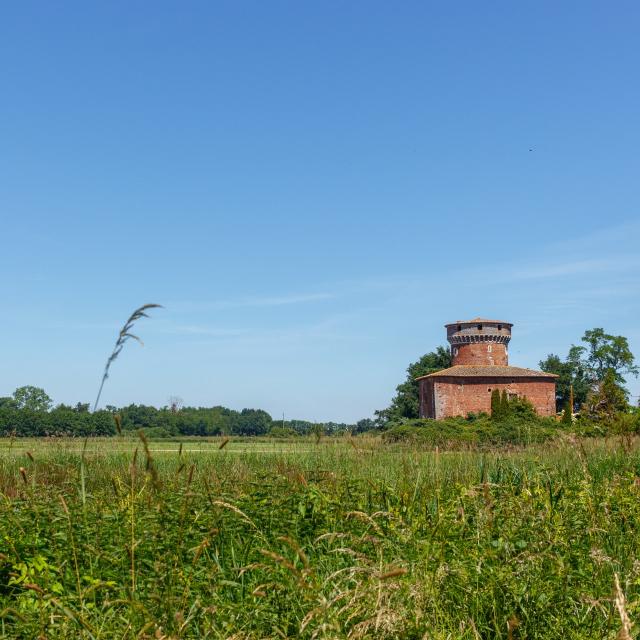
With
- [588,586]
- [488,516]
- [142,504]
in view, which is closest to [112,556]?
[142,504]

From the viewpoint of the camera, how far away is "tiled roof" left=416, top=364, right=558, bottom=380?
1922 inches

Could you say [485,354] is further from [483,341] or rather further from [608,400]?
[608,400]

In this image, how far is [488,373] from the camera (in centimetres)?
4944

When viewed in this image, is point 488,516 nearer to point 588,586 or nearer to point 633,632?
point 588,586

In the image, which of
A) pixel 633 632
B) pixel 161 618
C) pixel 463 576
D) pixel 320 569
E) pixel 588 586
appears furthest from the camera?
pixel 320 569

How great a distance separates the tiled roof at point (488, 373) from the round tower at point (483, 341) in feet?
5.30

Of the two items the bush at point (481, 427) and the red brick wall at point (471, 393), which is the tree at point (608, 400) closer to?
the red brick wall at point (471, 393)

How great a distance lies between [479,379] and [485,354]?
13.3ft

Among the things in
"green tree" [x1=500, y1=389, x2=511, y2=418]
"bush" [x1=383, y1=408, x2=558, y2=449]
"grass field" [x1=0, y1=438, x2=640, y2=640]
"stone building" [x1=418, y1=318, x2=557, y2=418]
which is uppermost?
"stone building" [x1=418, y1=318, x2=557, y2=418]

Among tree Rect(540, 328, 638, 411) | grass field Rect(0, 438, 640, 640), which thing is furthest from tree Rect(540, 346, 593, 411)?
grass field Rect(0, 438, 640, 640)

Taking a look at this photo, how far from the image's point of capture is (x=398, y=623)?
325cm

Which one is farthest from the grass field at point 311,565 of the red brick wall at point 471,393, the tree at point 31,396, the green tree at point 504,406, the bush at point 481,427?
the tree at point 31,396

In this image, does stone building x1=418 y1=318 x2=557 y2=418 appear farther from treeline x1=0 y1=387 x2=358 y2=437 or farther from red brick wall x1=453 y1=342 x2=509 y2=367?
treeline x1=0 y1=387 x2=358 y2=437

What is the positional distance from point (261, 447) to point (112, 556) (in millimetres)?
10156
